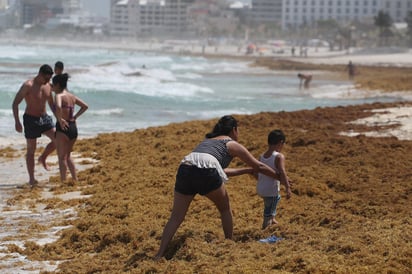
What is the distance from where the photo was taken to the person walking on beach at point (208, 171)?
752cm

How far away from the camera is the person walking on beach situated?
7.52m

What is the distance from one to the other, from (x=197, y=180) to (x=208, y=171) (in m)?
0.13

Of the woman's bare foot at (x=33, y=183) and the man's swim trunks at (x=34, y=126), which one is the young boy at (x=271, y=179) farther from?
the man's swim trunks at (x=34, y=126)

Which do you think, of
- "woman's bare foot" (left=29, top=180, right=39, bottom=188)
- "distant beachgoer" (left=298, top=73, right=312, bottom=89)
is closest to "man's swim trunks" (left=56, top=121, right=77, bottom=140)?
"woman's bare foot" (left=29, top=180, right=39, bottom=188)

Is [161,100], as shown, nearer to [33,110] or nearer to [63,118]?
[33,110]

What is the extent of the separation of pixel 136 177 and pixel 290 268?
5.77m

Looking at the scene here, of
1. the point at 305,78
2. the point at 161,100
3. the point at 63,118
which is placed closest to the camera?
the point at 63,118

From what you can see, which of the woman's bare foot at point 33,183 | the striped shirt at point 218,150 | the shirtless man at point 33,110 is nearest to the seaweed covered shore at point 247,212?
the woman's bare foot at point 33,183

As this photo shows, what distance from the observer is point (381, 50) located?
382ft

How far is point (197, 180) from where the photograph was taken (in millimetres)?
7539

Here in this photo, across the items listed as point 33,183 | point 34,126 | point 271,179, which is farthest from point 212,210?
point 34,126

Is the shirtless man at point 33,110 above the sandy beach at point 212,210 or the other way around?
above

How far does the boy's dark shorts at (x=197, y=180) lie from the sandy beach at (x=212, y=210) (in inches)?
19.5

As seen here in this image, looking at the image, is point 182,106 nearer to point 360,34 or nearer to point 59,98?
point 59,98
